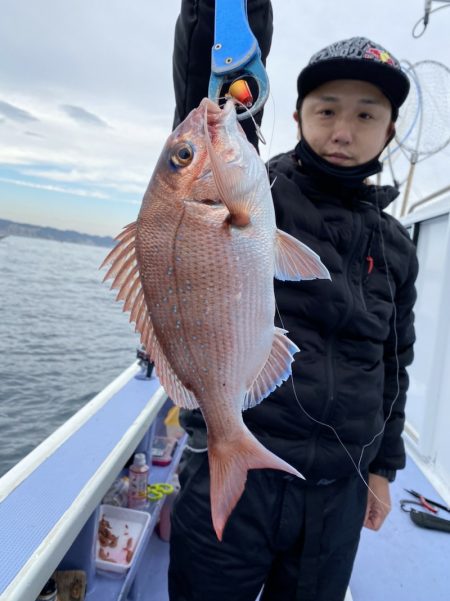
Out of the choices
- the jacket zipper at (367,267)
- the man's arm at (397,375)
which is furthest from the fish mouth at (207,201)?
the man's arm at (397,375)

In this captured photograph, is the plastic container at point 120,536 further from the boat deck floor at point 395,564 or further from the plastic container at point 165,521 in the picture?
the plastic container at point 165,521

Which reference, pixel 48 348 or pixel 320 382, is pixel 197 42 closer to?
pixel 320 382

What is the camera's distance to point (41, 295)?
1419cm

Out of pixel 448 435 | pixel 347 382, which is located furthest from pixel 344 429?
pixel 448 435

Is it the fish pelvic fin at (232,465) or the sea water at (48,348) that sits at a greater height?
the fish pelvic fin at (232,465)

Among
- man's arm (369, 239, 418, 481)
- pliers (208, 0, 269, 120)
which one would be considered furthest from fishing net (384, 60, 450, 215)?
pliers (208, 0, 269, 120)

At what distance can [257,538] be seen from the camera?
1624mm

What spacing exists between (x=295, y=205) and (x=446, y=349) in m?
3.17

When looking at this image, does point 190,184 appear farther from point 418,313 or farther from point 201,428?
point 418,313

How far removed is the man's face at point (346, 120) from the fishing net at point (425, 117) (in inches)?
Result: 130

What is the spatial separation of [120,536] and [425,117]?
4743 millimetres

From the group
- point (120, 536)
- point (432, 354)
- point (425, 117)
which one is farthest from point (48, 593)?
point (425, 117)

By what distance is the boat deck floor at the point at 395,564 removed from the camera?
2641mm

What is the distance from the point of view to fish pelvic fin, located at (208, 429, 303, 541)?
45.9 inches
